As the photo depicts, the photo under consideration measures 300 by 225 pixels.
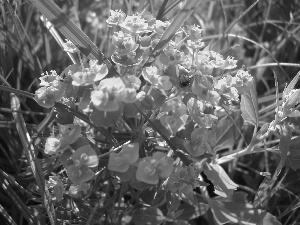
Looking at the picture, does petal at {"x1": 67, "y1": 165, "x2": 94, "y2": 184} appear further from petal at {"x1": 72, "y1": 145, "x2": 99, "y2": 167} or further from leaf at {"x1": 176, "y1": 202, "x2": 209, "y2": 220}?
leaf at {"x1": 176, "y1": 202, "x2": 209, "y2": 220}

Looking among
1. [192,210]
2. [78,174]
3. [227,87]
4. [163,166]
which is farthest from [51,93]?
[192,210]

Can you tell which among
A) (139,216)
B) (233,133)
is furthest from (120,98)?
(233,133)

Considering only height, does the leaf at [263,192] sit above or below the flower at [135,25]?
below

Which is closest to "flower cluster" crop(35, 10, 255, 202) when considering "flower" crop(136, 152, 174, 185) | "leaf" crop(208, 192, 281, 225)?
"flower" crop(136, 152, 174, 185)

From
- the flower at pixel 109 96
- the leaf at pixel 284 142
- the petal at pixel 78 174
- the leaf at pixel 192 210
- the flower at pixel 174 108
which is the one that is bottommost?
the leaf at pixel 192 210

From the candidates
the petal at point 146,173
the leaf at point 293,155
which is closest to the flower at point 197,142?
the petal at point 146,173

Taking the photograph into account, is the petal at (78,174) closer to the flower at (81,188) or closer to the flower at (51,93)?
the flower at (81,188)
